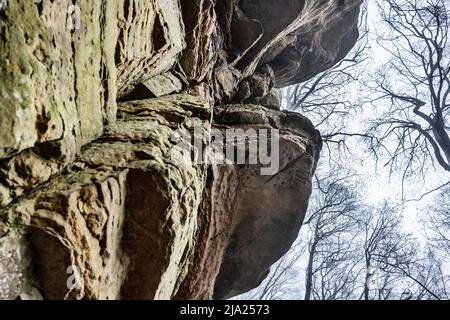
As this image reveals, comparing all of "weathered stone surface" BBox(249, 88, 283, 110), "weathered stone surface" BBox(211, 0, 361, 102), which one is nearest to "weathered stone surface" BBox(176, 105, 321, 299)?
"weathered stone surface" BBox(211, 0, 361, 102)

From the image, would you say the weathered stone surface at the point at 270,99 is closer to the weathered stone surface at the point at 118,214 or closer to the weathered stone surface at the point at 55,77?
the weathered stone surface at the point at 118,214

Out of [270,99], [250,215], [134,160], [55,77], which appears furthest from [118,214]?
[270,99]

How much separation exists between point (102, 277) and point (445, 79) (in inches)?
490

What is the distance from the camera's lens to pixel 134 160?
3148mm

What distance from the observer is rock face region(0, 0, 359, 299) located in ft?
7.37

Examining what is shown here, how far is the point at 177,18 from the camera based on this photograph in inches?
205

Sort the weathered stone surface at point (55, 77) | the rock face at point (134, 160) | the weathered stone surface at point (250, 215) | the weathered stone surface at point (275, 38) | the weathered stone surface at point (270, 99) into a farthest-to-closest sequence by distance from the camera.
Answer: the weathered stone surface at point (270, 99) → the weathered stone surface at point (275, 38) → the weathered stone surface at point (250, 215) → the rock face at point (134, 160) → the weathered stone surface at point (55, 77)

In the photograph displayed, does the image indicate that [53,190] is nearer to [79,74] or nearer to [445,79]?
[79,74]

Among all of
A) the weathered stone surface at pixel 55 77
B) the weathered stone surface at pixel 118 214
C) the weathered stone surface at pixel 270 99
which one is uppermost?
the weathered stone surface at pixel 270 99

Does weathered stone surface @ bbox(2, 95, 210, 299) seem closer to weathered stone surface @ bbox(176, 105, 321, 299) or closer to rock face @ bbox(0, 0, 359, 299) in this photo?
rock face @ bbox(0, 0, 359, 299)

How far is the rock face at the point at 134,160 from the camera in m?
2.25

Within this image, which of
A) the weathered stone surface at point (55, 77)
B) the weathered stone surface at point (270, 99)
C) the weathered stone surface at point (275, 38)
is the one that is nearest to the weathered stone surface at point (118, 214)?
the weathered stone surface at point (55, 77)

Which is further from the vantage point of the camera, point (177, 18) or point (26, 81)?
point (177, 18)
